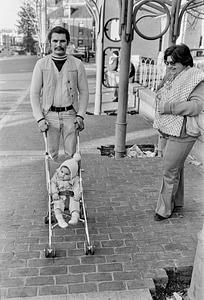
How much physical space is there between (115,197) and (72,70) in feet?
5.94

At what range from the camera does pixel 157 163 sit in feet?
21.1

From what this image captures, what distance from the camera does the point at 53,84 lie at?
4105 millimetres

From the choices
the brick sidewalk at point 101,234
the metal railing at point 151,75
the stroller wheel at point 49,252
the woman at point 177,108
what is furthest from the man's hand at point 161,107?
the metal railing at point 151,75

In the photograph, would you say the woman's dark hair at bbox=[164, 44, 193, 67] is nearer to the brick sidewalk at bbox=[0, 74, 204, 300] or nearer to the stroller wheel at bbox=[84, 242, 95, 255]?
the brick sidewalk at bbox=[0, 74, 204, 300]

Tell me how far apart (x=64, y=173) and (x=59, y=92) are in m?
0.93

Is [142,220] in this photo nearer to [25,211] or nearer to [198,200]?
[198,200]

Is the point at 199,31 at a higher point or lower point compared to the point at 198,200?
higher

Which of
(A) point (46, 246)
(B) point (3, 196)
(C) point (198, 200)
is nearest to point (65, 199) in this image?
(A) point (46, 246)

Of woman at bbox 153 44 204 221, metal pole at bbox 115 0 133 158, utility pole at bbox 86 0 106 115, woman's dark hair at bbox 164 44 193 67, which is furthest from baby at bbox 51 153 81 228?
utility pole at bbox 86 0 106 115

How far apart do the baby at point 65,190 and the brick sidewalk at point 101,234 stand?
29cm

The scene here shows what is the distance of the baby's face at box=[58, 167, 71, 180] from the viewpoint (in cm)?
384

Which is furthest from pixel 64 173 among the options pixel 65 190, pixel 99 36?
pixel 99 36

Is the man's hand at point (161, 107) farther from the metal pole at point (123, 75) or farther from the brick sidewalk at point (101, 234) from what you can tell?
the metal pole at point (123, 75)

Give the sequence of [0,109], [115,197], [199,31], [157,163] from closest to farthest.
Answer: [115,197], [157,163], [0,109], [199,31]
